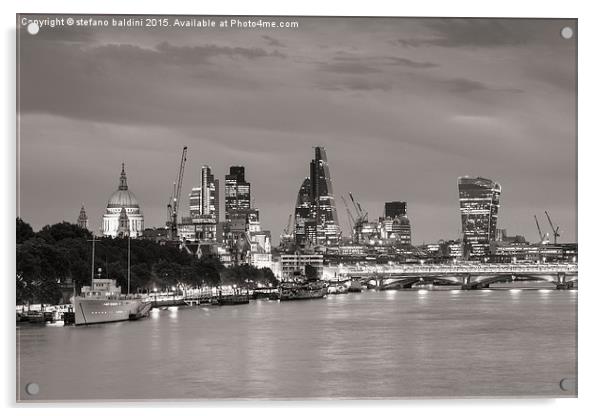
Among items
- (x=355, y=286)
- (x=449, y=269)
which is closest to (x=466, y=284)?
(x=449, y=269)

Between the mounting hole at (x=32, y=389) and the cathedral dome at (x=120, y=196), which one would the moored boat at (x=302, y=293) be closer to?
the cathedral dome at (x=120, y=196)

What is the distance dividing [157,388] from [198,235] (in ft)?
276

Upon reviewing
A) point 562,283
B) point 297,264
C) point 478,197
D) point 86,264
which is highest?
point 478,197

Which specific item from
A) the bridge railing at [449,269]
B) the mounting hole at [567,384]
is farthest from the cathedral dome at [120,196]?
the bridge railing at [449,269]

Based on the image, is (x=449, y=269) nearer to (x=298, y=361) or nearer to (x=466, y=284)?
(x=466, y=284)

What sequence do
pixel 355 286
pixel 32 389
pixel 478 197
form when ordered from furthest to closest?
pixel 355 286
pixel 478 197
pixel 32 389

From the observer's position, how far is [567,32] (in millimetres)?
10984

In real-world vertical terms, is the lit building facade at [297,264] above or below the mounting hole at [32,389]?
below
